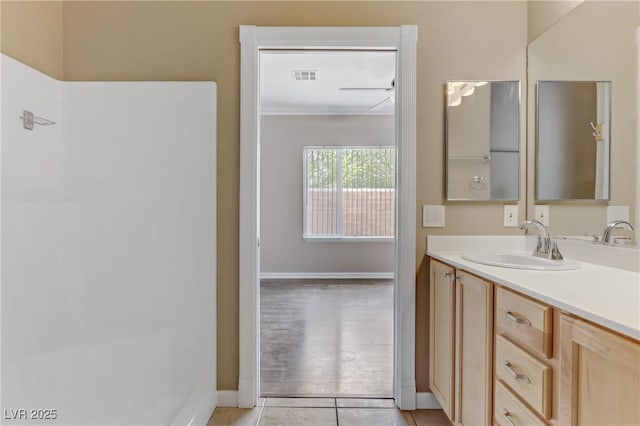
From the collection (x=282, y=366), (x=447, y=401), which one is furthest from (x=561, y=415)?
(x=282, y=366)

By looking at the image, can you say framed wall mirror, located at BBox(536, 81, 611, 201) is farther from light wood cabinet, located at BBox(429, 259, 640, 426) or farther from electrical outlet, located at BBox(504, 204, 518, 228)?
light wood cabinet, located at BBox(429, 259, 640, 426)

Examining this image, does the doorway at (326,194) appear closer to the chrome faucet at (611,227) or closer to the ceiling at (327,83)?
the ceiling at (327,83)

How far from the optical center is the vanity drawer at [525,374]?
1.05 metres

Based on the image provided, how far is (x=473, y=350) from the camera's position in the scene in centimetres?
149

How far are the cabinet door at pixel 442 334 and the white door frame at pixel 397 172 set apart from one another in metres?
0.11

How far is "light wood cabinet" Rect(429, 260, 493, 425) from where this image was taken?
1.39 metres

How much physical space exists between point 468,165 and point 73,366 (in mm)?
2473

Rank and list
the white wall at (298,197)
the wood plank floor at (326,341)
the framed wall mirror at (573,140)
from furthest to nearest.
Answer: the white wall at (298,197)
the wood plank floor at (326,341)
the framed wall mirror at (573,140)

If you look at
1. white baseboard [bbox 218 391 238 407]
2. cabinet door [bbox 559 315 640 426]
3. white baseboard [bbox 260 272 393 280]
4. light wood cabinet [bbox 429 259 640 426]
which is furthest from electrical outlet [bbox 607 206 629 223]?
white baseboard [bbox 260 272 393 280]

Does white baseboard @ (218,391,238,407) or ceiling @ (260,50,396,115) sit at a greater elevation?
ceiling @ (260,50,396,115)

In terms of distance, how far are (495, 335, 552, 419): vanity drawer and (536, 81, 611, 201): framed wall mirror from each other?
891 mm

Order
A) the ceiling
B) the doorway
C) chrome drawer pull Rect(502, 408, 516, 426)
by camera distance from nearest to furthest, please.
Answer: chrome drawer pull Rect(502, 408, 516, 426)
the ceiling
the doorway

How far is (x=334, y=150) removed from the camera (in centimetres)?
549

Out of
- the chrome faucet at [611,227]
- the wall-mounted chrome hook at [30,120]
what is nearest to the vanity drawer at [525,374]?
the chrome faucet at [611,227]
